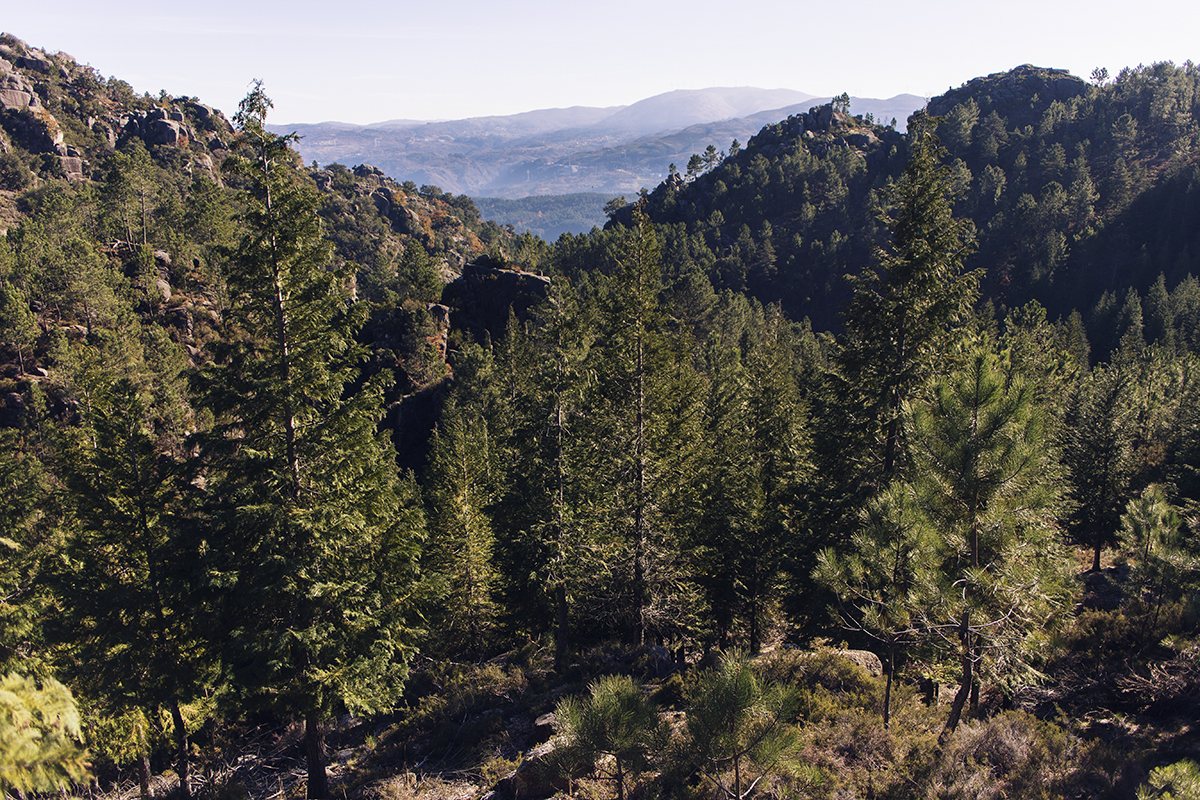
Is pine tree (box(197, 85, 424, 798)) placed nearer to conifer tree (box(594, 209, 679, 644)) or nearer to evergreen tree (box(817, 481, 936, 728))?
conifer tree (box(594, 209, 679, 644))

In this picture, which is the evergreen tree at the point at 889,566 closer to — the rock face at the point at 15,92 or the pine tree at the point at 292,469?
the pine tree at the point at 292,469

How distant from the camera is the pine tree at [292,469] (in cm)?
1091

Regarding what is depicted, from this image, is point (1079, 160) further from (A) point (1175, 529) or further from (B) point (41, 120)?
(B) point (41, 120)

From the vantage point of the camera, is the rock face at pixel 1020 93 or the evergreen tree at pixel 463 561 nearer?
the evergreen tree at pixel 463 561

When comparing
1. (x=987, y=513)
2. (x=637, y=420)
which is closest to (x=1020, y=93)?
(x=637, y=420)

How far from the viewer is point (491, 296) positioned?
216 feet

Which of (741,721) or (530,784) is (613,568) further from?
(741,721)

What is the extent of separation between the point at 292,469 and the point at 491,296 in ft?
185

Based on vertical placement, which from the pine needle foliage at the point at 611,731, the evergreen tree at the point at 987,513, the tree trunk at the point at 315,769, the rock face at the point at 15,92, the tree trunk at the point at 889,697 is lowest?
the tree trunk at the point at 315,769

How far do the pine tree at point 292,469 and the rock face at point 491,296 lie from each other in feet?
173

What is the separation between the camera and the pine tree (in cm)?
1091

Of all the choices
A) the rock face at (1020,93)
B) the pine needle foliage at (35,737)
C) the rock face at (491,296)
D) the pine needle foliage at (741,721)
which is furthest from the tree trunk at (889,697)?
the rock face at (1020,93)

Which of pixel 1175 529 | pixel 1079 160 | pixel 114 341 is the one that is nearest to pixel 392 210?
pixel 114 341

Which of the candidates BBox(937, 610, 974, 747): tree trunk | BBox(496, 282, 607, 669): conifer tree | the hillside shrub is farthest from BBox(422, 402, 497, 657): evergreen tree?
the hillside shrub
